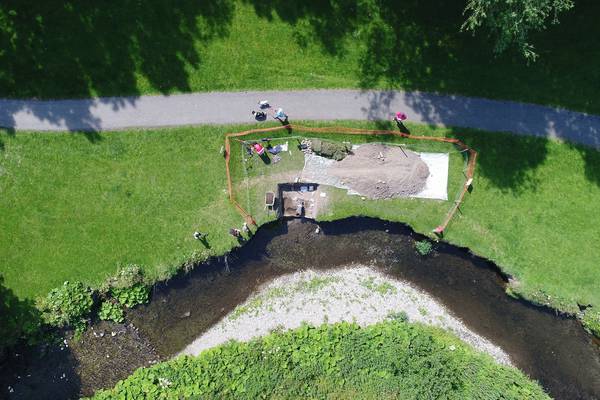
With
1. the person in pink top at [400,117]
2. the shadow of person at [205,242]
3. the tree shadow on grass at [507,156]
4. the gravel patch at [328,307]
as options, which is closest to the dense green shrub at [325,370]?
the gravel patch at [328,307]

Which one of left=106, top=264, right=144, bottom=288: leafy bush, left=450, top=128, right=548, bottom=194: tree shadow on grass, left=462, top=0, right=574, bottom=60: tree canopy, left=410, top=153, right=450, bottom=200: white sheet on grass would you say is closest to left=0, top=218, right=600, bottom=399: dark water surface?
left=106, top=264, right=144, bottom=288: leafy bush

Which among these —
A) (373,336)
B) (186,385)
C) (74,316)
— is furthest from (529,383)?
(74,316)

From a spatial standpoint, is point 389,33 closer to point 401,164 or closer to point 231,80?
point 401,164

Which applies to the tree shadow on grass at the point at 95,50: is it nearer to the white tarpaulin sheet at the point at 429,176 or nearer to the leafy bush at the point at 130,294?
the white tarpaulin sheet at the point at 429,176

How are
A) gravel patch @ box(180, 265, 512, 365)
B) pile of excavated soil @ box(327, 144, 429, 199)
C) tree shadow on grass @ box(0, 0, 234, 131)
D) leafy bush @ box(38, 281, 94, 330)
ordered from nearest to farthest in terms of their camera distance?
tree shadow on grass @ box(0, 0, 234, 131) < leafy bush @ box(38, 281, 94, 330) < pile of excavated soil @ box(327, 144, 429, 199) < gravel patch @ box(180, 265, 512, 365)

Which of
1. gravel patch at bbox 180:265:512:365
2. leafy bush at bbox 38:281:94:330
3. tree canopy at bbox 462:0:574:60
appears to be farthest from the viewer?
gravel patch at bbox 180:265:512:365

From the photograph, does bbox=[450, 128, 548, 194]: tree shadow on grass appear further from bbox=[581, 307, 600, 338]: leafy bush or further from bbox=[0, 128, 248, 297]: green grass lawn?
bbox=[0, 128, 248, 297]: green grass lawn

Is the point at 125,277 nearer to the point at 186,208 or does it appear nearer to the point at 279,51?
the point at 186,208
